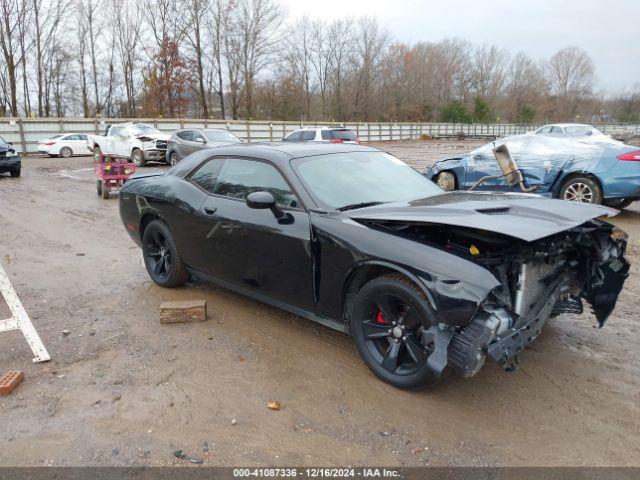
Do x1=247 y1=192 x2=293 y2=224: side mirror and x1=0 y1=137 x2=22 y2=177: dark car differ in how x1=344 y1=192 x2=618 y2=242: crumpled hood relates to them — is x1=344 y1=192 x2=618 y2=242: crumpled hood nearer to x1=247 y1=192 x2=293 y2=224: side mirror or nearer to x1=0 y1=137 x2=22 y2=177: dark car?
x1=247 y1=192 x2=293 y2=224: side mirror

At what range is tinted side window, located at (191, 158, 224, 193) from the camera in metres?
4.65

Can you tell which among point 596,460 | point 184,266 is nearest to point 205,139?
point 184,266

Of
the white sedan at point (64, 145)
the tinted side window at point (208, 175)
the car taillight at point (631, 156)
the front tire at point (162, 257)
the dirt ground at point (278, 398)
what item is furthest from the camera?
the white sedan at point (64, 145)

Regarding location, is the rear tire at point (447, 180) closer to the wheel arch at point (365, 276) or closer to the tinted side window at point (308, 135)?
the wheel arch at point (365, 276)

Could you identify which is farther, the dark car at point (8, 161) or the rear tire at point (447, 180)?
the dark car at point (8, 161)

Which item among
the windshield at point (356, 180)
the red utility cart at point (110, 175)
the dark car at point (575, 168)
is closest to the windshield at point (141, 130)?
the red utility cart at point (110, 175)

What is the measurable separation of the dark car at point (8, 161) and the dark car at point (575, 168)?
14.6 meters

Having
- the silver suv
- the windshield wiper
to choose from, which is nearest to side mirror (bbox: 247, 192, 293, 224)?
the windshield wiper

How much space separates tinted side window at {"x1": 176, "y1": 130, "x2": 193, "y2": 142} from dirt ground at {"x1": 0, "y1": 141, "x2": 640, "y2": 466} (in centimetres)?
1388

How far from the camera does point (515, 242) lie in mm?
3033

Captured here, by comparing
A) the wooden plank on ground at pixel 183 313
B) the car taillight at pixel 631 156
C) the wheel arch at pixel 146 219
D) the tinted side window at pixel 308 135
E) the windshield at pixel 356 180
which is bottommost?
the wooden plank on ground at pixel 183 313

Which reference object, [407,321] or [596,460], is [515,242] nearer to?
[407,321]

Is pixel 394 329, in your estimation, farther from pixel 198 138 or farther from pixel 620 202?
pixel 198 138

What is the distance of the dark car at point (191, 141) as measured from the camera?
17.6 m
